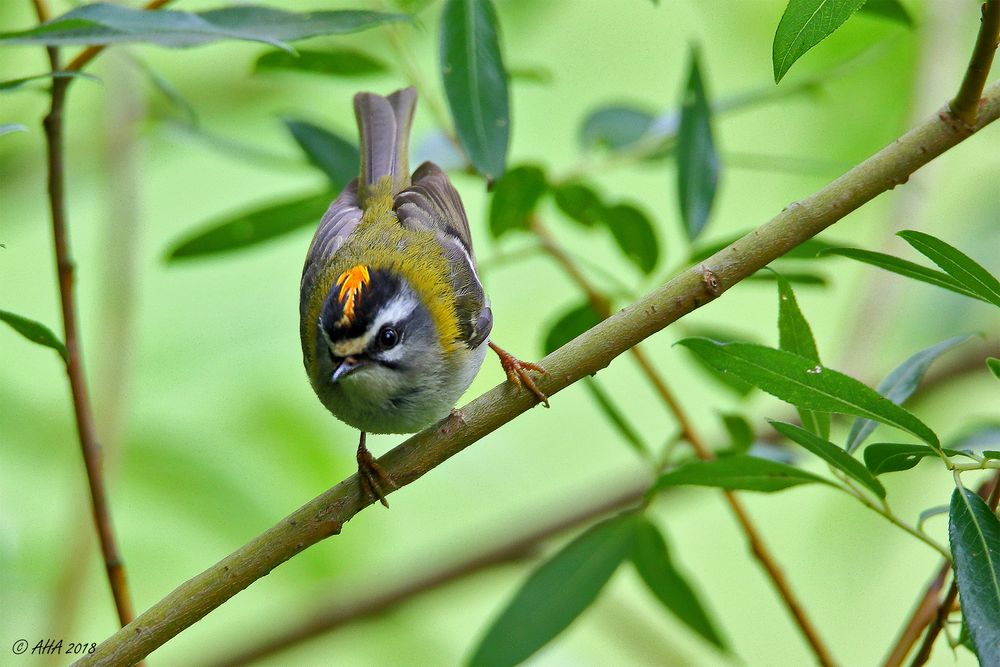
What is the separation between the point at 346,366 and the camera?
313 centimetres

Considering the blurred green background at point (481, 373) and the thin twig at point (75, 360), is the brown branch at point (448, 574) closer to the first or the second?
the blurred green background at point (481, 373)

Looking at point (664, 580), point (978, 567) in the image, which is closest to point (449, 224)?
point (664, 580)

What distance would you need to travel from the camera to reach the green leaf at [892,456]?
80.1 inches

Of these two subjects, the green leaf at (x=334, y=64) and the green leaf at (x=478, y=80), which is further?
the green leaf at (x=334, y=64)

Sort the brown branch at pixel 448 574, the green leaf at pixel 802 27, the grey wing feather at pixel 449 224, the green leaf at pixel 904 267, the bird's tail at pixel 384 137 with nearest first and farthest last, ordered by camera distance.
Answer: the green leaf at pixel 802 27 < the green leaf at pixel 904 267 < the grey wing feather at pixel 449 224 < the bird's tail at pixel 384 137 < the brown branch at pixel 448 574

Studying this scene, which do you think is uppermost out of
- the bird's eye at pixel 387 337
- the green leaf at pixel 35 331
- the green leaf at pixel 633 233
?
the green leaf at pixel 633 233

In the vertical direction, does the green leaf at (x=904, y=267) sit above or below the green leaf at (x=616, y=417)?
above

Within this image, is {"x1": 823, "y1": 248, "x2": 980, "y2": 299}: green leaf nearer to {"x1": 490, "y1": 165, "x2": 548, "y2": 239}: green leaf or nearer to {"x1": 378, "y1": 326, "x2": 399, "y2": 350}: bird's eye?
{"x1": 490, "y1": 165, "x2": 548, "y2": 239}: green leaf

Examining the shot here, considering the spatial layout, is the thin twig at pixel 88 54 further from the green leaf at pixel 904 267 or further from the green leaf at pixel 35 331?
the green leaf at pixel 904 267

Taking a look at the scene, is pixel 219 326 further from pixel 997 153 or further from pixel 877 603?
pixel 997 153

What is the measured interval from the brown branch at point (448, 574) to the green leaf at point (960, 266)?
88.2 inches

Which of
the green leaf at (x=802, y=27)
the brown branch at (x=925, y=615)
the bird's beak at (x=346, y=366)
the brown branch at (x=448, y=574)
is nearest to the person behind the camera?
the green leaf at (x=802, y=27)

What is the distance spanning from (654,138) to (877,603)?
12.7 ft

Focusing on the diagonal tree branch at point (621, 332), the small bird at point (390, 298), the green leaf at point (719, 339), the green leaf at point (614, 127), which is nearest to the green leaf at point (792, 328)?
the diagonal tree branch at point (621, 332)
